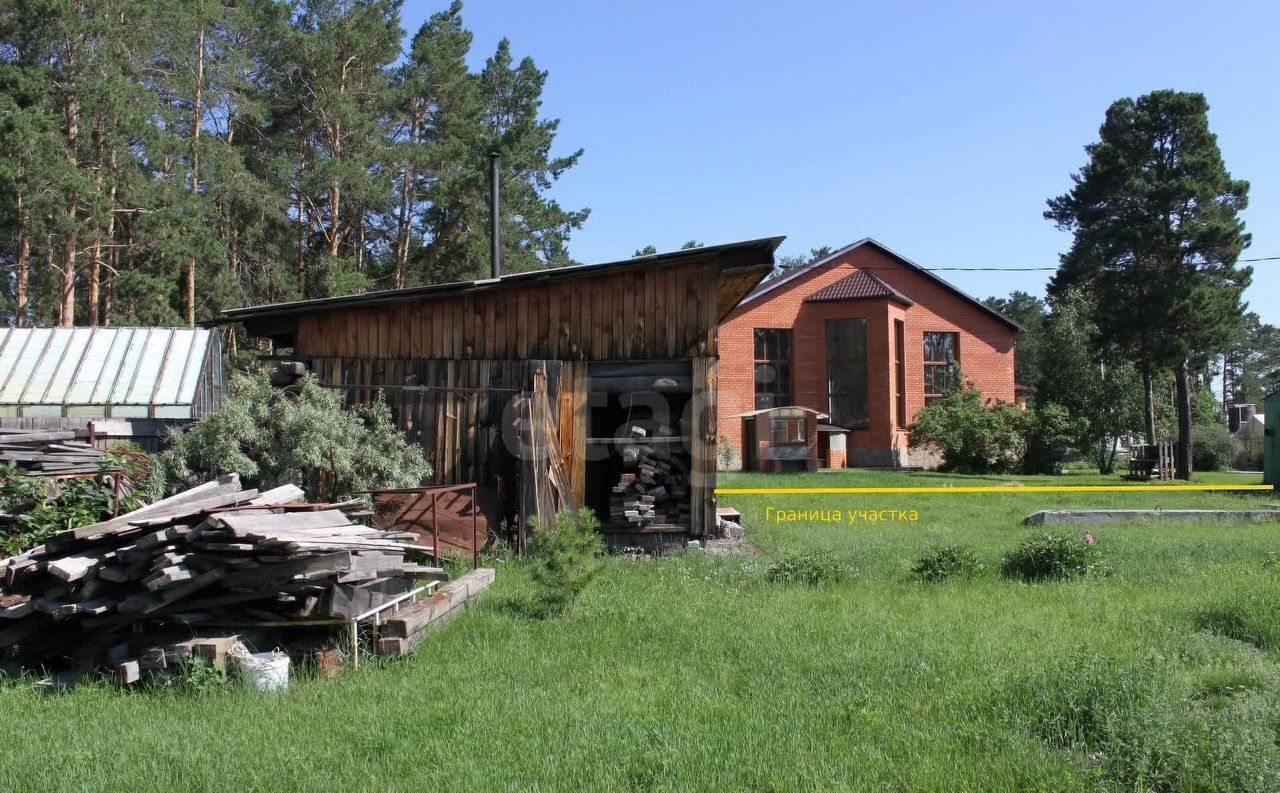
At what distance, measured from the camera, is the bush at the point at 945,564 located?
10.8 meters

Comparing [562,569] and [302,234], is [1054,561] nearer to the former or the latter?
[562,569]

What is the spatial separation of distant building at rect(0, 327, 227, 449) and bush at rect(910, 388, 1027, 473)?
2682 centimetres

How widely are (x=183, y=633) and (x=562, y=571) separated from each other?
319 centimetres

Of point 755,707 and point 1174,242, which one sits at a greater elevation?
point 1174,242

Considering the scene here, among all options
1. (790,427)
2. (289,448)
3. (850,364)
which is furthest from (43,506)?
(850,364)

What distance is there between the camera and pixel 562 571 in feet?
28.8

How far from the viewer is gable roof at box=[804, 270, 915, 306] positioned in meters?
36.5

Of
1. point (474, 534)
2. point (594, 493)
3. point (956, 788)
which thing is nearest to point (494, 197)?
point (594, 493)

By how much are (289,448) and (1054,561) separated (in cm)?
952

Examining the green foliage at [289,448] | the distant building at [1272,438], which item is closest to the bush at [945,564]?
the green foliage at [289,448]

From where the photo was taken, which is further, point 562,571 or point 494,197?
point 494,197

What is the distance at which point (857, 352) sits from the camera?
37.8m

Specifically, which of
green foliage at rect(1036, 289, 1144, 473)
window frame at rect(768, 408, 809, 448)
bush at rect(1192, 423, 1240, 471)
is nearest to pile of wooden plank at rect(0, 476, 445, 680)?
window frame at rect(768, 408, 809, 448)

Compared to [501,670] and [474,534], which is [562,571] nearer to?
[501,670]
